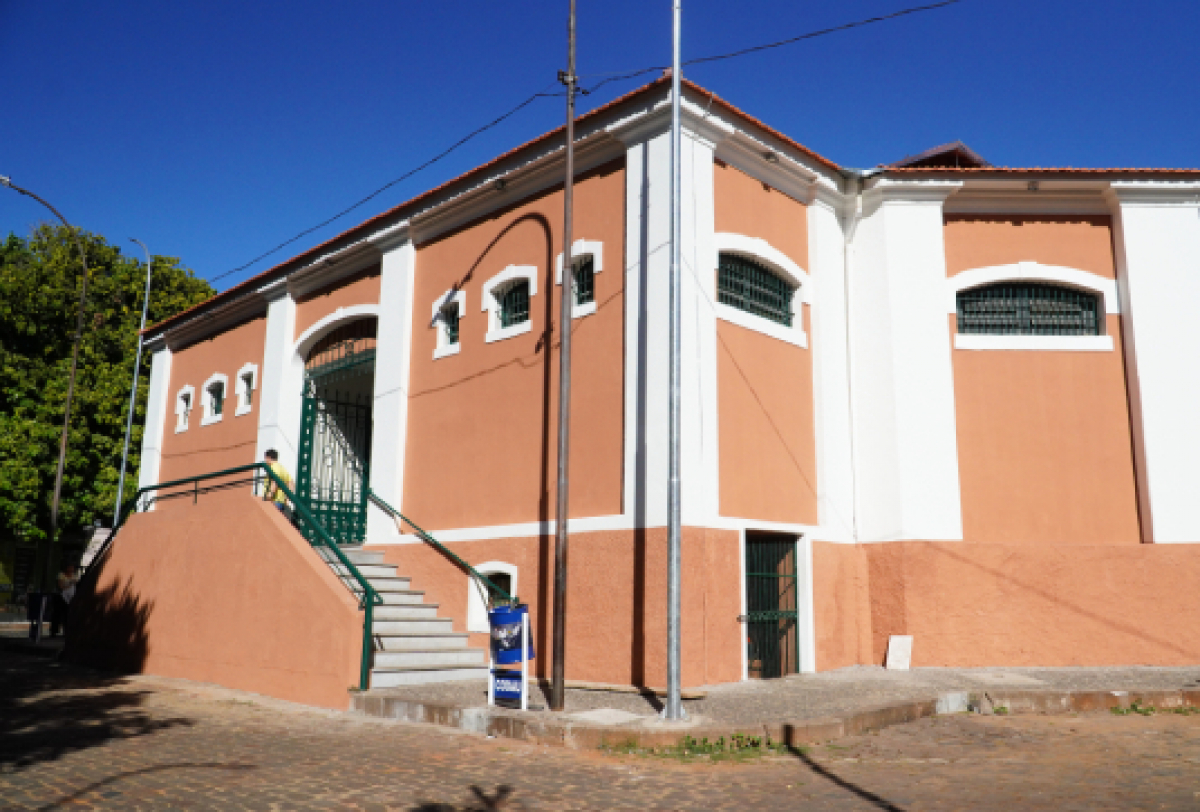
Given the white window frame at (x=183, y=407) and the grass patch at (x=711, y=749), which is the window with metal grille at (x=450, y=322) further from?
the white window frame at (x=183, y=407)

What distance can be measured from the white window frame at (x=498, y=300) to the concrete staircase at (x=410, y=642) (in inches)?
149

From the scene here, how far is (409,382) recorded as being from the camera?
49.3ft

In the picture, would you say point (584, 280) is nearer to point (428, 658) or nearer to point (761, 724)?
point (428, 658)

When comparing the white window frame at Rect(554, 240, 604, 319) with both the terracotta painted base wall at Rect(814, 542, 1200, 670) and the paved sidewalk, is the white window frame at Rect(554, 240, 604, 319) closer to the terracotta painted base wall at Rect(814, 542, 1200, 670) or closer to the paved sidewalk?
the terracotta painted base wall at Rect(814, 542, 1200, 670)

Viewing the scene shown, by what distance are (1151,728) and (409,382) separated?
1083 centimetres

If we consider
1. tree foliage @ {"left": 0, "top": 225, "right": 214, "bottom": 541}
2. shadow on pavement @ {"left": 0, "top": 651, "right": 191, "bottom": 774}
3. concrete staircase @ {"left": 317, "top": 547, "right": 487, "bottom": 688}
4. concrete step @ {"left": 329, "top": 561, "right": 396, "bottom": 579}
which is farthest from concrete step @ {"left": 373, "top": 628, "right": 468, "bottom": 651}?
tree foliage @ {"left": 0, "top": 225, "right": 214, "bottom": 541}

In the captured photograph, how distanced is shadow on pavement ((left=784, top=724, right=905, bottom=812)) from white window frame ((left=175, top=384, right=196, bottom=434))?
16607mm


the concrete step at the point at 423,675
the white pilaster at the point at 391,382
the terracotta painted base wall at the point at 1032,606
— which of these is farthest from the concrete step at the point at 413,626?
the terracotta painted base wall at the point at 1032,606

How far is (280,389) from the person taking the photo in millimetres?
17562

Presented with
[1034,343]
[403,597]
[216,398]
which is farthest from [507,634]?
[216,398]

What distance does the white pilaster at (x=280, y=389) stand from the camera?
57.3 ft

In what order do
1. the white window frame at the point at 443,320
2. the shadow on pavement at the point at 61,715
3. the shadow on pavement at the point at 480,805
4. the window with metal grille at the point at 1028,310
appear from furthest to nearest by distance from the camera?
the white window frame at the point at 443,320, the window with metal grille at the point at 1028,310, the shadow on pavement at the point at 61,715, the shadow on pavement at the point at 480,805

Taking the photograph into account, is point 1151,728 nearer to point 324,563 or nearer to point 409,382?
point 324,563

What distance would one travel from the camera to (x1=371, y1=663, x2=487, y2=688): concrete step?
1077 centimetres
